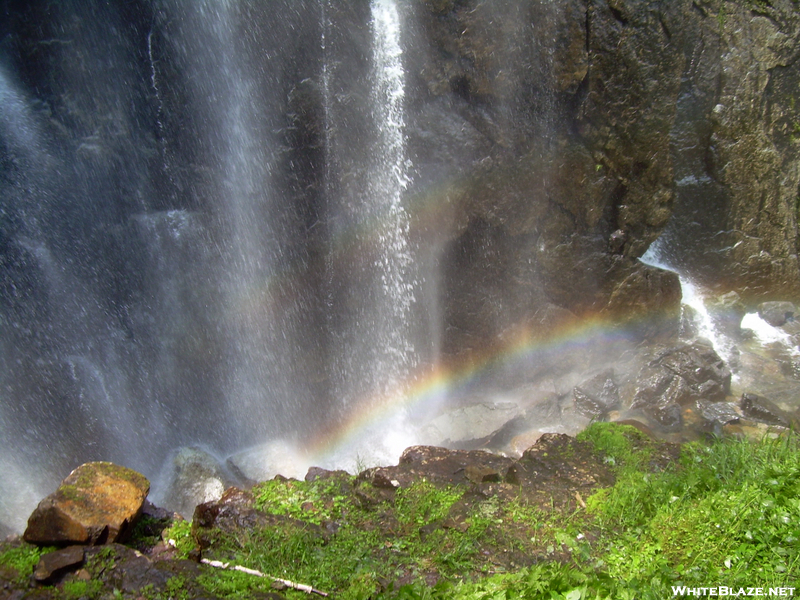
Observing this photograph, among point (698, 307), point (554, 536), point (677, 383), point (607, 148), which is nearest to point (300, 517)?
point (554, 536)

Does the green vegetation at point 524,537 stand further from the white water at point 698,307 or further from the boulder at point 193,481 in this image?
the white water at point 698,307

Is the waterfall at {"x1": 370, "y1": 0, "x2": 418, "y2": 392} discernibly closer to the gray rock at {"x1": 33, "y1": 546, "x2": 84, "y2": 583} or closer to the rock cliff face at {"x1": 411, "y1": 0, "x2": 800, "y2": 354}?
the rock cliff face at {"x1": 411, "y1": 0, "x2": 800, "y2": 354}

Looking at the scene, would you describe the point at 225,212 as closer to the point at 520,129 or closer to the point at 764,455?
the point at 520,129

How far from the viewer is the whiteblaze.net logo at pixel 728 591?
8.90 feet

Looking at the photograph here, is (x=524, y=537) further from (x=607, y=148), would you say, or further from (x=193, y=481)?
(x=607, y=148)

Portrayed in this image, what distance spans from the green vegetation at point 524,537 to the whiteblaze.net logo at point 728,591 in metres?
0.05

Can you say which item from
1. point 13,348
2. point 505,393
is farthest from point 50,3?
point 505,393

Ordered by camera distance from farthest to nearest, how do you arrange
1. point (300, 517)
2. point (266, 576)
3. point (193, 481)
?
point (193, 481), point (300, 517), point (266, 576)

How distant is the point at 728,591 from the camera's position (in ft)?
9.26

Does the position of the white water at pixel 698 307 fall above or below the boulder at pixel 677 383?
above

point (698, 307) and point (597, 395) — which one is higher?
point (698, 307)

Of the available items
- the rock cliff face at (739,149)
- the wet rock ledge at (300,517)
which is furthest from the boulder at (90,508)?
the rock cliff face at (739,149)

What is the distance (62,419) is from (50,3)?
7.82 m

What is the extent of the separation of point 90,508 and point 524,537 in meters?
3.46
